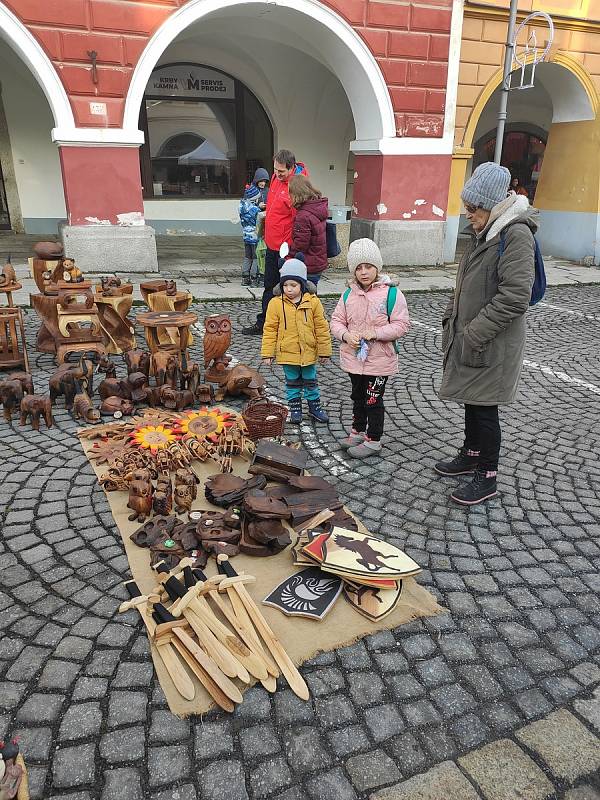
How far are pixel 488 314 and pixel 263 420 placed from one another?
165 centimetres

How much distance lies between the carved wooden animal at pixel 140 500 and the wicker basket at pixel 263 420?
3.24 ft

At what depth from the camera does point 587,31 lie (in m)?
11.0

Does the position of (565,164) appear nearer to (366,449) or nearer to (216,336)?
(216,336)

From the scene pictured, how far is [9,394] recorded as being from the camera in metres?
4.34

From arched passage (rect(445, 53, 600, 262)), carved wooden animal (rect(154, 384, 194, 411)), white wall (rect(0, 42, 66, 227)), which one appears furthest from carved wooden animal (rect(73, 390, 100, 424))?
white wall (rect(0, 42, 66, 227))

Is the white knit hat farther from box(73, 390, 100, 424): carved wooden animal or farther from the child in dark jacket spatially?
box(73, 390, 100, 424): carved wooden animal

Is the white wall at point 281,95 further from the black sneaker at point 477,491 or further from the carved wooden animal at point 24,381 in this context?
the black sneaker at point 477,491

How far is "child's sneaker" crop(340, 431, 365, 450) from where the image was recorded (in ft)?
13.4

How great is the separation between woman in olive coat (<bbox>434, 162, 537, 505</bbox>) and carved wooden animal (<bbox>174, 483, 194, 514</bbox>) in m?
1.52

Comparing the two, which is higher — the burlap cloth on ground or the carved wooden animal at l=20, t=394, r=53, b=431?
the carved wooden animal at l=20, t=394, r=53, b=431

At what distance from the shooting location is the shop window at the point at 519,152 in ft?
54.7

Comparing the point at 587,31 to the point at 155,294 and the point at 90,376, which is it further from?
the point at 90,376

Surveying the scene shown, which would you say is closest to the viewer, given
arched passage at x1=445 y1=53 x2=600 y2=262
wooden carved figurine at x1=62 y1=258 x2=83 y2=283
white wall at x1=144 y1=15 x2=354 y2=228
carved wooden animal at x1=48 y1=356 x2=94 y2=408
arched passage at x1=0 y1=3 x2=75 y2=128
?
carved wooden animal at x1=48 y1=356 x2=94 y2=408

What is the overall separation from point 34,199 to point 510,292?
13242mm
